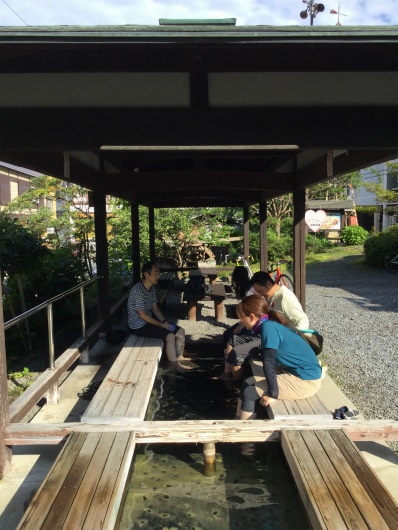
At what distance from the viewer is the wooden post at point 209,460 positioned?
3176 millimetres

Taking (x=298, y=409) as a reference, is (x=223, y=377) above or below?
below

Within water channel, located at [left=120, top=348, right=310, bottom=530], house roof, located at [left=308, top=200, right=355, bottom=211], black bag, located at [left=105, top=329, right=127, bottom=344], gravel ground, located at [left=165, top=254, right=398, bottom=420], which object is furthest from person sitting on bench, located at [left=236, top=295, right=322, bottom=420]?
house roof, located at [left=308, top=200, right=355, bottom=211]

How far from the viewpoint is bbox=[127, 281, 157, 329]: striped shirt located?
5141 millimetres

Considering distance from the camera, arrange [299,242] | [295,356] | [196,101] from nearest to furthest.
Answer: [196,101]
[295,356]
[299,242]

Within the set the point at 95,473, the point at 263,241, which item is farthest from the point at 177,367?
the point at 263,241

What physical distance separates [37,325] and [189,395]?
3.86 meters

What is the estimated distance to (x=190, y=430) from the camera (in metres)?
3.10

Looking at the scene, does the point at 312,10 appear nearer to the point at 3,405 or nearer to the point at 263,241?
the point at 263,241

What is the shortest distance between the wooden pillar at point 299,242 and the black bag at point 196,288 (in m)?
1.82

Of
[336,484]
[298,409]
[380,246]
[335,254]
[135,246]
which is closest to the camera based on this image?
[336,484]

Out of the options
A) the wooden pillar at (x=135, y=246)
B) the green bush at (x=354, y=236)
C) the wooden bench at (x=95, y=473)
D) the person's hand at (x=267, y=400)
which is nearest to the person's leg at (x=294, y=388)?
the person's hand at (x=267, y=400)

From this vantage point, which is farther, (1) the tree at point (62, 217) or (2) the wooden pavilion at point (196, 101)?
(1) the tree at point (62, 217)

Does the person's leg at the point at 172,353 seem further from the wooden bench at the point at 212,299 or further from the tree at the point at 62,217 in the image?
the tree at the point at 62,217

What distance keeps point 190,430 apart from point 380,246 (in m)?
15.8
